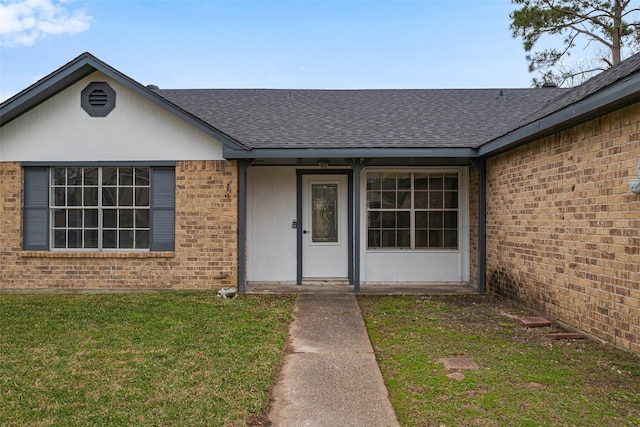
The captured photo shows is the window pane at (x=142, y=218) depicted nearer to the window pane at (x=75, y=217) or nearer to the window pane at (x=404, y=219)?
the window pane at (x=75, y=217)

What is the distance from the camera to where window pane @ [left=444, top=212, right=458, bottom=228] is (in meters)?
9.59

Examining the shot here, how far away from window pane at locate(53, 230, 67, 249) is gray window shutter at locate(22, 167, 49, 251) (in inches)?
5.2

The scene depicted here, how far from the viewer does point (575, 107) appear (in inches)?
211

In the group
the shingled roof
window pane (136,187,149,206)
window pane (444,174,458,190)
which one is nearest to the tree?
the shingled roof

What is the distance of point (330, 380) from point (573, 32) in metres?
19.1

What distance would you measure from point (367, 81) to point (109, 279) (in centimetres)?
2582

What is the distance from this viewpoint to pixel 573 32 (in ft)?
59.9

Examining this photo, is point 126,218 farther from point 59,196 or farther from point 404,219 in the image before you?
point 404,219

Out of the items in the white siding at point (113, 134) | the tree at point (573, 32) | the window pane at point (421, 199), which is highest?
the tree at point (573, 32)

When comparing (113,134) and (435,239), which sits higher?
(113,134)

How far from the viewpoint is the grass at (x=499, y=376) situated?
11.3 ft

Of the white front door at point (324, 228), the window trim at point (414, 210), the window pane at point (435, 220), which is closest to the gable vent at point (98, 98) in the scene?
the white front door at point (324, 228)

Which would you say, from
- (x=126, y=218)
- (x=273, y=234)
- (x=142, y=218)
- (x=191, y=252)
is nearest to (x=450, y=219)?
(x=273, y=234)

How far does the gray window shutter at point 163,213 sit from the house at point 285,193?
23mm
